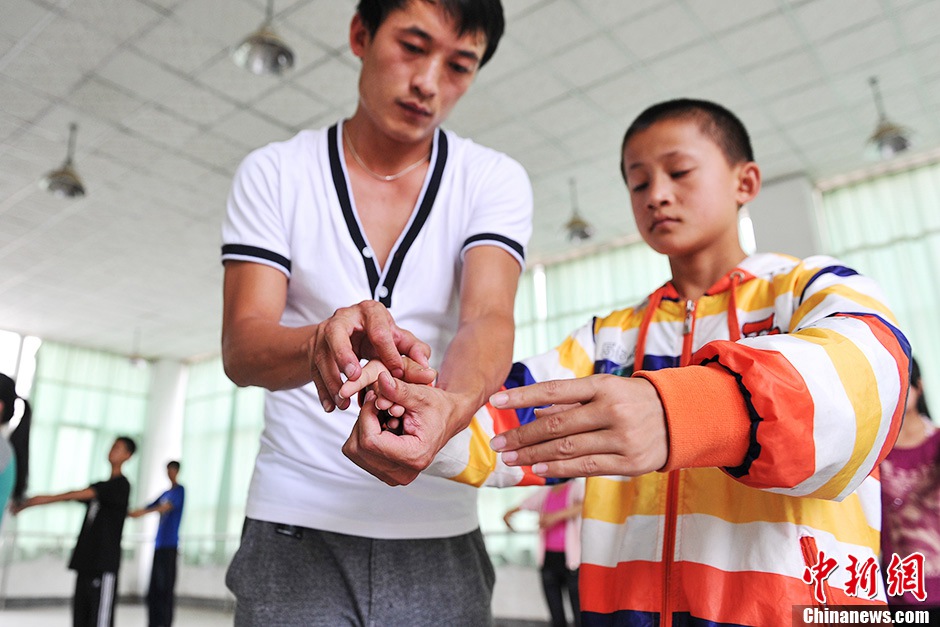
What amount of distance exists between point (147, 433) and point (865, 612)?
1145 centimetres

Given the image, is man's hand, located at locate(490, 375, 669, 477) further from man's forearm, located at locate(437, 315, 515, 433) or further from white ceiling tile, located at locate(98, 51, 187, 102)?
white ceiling tile, located at locate(98, 51, 187, 102)

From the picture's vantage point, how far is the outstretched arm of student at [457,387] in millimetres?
658

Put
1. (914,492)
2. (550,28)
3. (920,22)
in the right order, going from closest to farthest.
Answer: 1. (914,492)
2. (550,28)
3. (920,22)

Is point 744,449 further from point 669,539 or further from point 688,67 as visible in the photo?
point 688,67

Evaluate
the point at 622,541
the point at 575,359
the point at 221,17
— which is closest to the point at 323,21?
the point at 221,17

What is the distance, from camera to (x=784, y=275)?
0.97 m

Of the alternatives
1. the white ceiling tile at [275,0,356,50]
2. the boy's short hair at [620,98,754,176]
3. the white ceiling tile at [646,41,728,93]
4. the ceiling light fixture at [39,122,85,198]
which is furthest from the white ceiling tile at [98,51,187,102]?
the boy's short hair at [620,98,754,176]

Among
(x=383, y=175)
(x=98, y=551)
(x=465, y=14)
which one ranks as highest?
(x=465, y=14)

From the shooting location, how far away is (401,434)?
2.26 ft

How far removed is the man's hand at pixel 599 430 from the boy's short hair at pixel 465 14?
0.73 m

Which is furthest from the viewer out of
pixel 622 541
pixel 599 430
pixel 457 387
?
pixel 622 541

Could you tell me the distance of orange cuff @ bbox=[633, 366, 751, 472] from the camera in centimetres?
57

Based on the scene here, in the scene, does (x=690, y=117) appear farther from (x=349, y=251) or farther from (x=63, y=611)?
(x=63, y=611)

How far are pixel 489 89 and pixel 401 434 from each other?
13.6 feet
